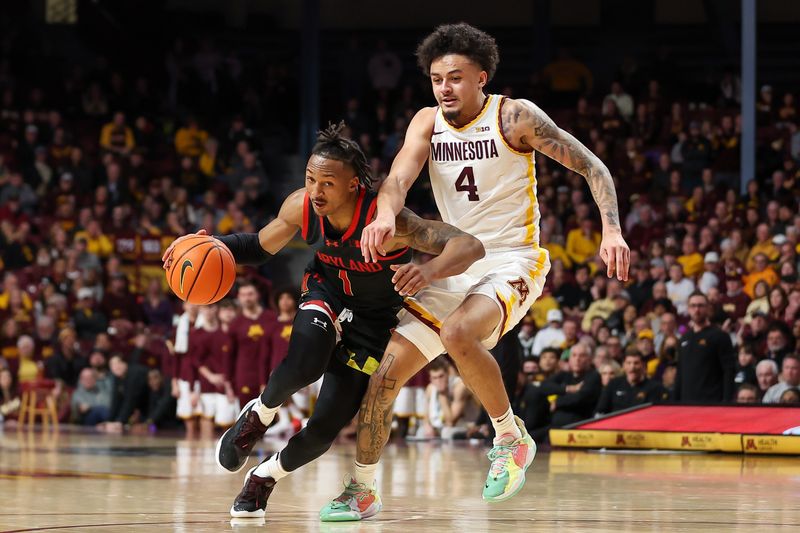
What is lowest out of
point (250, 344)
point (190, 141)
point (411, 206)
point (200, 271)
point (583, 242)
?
point (250, 344)

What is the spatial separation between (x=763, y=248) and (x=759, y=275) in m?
0.62

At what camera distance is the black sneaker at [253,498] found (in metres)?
6.13

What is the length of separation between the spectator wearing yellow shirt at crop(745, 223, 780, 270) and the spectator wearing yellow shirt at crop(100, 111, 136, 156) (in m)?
10.6

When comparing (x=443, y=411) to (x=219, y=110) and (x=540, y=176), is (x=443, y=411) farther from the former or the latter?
(x=219, y=110)

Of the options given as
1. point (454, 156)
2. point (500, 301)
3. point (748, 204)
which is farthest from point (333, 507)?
point (748, 204)

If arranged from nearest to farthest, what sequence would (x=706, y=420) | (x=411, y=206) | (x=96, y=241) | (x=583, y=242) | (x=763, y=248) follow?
1. (x=706, y=420)
2. (x=763, y=248)
3. (x=583, y=242)
4. (x=96, y=241)
5. (x=411, y=206)

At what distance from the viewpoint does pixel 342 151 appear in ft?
20.0

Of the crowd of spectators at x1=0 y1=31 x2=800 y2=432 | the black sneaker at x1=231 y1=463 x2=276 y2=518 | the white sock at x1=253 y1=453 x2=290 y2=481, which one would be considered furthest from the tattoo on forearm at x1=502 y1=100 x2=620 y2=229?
the crowd of spectators at x1=0 y1=31 x2=800 y2=432

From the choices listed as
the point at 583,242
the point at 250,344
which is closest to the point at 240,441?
the point at 250,344

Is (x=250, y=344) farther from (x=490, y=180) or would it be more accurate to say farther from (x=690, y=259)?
(x=490, y=180)

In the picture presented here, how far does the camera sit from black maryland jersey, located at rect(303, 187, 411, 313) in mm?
6160

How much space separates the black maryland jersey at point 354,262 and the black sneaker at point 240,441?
2.25 ft

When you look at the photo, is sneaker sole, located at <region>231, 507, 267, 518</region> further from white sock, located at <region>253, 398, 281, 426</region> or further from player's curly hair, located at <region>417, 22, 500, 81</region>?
player's curly hair, located at <region>417, 22, 500, 81</region>

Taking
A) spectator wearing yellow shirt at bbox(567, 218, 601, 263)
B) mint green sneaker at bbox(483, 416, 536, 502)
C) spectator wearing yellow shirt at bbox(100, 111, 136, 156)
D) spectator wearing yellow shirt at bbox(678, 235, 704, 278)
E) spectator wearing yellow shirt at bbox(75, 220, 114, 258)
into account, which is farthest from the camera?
spectator wearing yellow shirt at bbox(100, 111, 136, 156)
